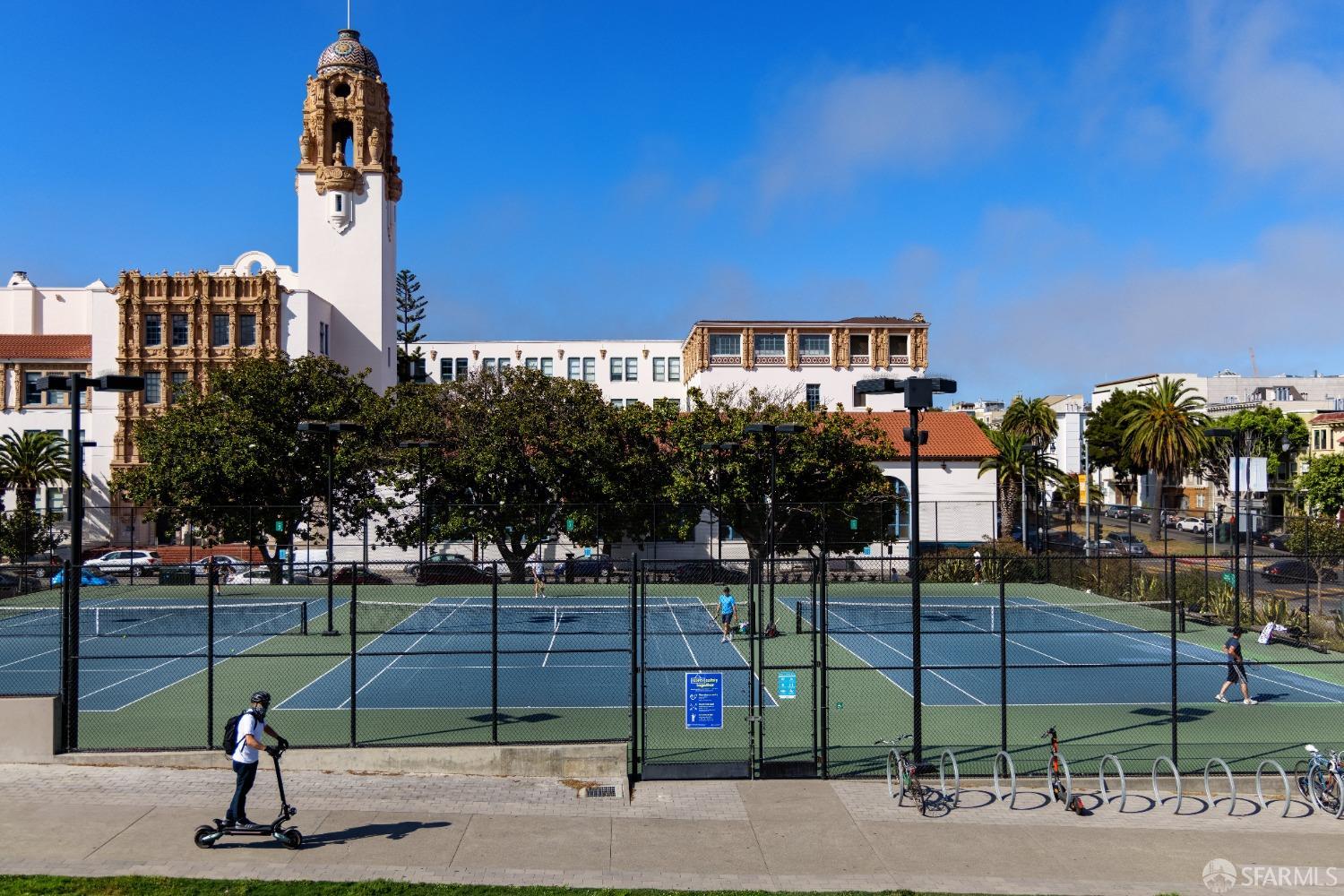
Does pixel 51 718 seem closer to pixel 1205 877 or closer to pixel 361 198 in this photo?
pixel 1205 877

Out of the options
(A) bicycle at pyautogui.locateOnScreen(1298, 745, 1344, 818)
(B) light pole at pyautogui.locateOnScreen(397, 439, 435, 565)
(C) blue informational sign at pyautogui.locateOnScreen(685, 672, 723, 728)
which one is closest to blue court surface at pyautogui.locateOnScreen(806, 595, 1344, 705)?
(C) blue informational sign at pyautogui.locateOnScreen(685, 672, 723, 728)

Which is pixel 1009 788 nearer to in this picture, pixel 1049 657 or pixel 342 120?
pixel 1049 657

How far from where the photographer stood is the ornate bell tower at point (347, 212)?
69.1 meters

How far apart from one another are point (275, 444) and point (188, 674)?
69.6ft

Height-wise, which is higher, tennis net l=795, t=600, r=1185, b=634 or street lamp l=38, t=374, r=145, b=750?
street lamp l=38, t=374, r=145, b=750

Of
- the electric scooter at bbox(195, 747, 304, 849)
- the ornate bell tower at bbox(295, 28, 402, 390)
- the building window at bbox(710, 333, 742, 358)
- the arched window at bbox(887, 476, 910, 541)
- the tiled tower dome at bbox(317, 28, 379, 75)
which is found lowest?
the electric scooter at bbox(195, 747, 304, 849)

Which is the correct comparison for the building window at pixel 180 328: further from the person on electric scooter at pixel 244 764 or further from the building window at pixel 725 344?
the person on electric scooter at pixel 244 764

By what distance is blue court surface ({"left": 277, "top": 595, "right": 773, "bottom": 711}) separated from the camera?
904 inches

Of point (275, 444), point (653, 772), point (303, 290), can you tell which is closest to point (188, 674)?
point (653, 772)

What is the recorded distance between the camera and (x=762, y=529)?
155 ft

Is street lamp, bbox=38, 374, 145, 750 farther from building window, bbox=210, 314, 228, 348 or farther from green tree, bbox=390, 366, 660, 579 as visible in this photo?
building window, bbox=210, 314, 228, 348

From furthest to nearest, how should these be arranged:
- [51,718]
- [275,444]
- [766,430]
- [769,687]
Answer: [275,444], [766,430], [769,687], [51,718]

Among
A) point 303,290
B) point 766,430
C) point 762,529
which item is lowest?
point 762,529

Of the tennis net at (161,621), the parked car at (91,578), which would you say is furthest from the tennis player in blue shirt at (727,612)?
the parked car at (91,578)
